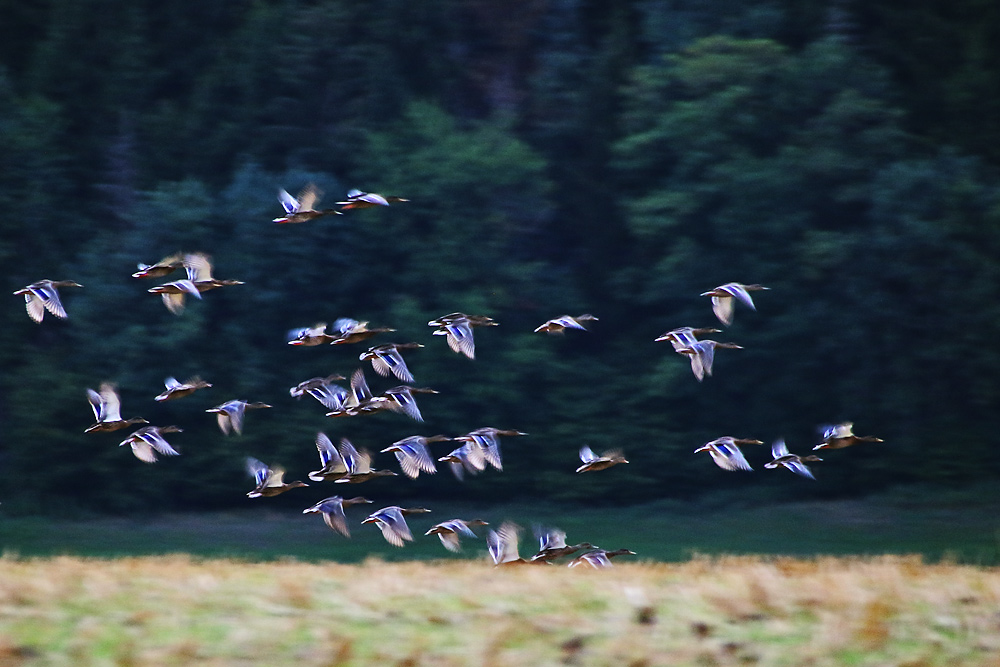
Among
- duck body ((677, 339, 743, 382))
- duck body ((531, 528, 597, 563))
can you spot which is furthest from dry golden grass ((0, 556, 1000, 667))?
duck body ((677, 339, 743, 382))

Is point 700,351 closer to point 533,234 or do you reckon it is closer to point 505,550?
point 505,550

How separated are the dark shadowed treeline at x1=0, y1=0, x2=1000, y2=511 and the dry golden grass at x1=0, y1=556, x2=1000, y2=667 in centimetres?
1648

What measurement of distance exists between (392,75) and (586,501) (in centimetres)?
1030

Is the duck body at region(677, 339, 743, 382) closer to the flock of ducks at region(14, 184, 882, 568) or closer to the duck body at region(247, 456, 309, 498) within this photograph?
the flock of ducks at region(14, 184, 882, 568)

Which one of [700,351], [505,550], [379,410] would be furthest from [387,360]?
[700,351]

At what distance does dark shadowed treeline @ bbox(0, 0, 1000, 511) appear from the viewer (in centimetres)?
2497

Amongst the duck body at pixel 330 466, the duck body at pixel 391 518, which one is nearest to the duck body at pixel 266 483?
the duck body at pixel 330 466

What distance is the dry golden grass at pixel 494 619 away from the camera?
746 centimetres

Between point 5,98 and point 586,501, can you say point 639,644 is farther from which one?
point 5,98

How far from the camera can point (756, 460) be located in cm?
2689

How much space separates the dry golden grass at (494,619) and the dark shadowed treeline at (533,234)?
16.5 meters

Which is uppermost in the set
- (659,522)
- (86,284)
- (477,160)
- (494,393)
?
(477,160)

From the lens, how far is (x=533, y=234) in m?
28.8

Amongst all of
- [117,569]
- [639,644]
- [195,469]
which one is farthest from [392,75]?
[639,644]
